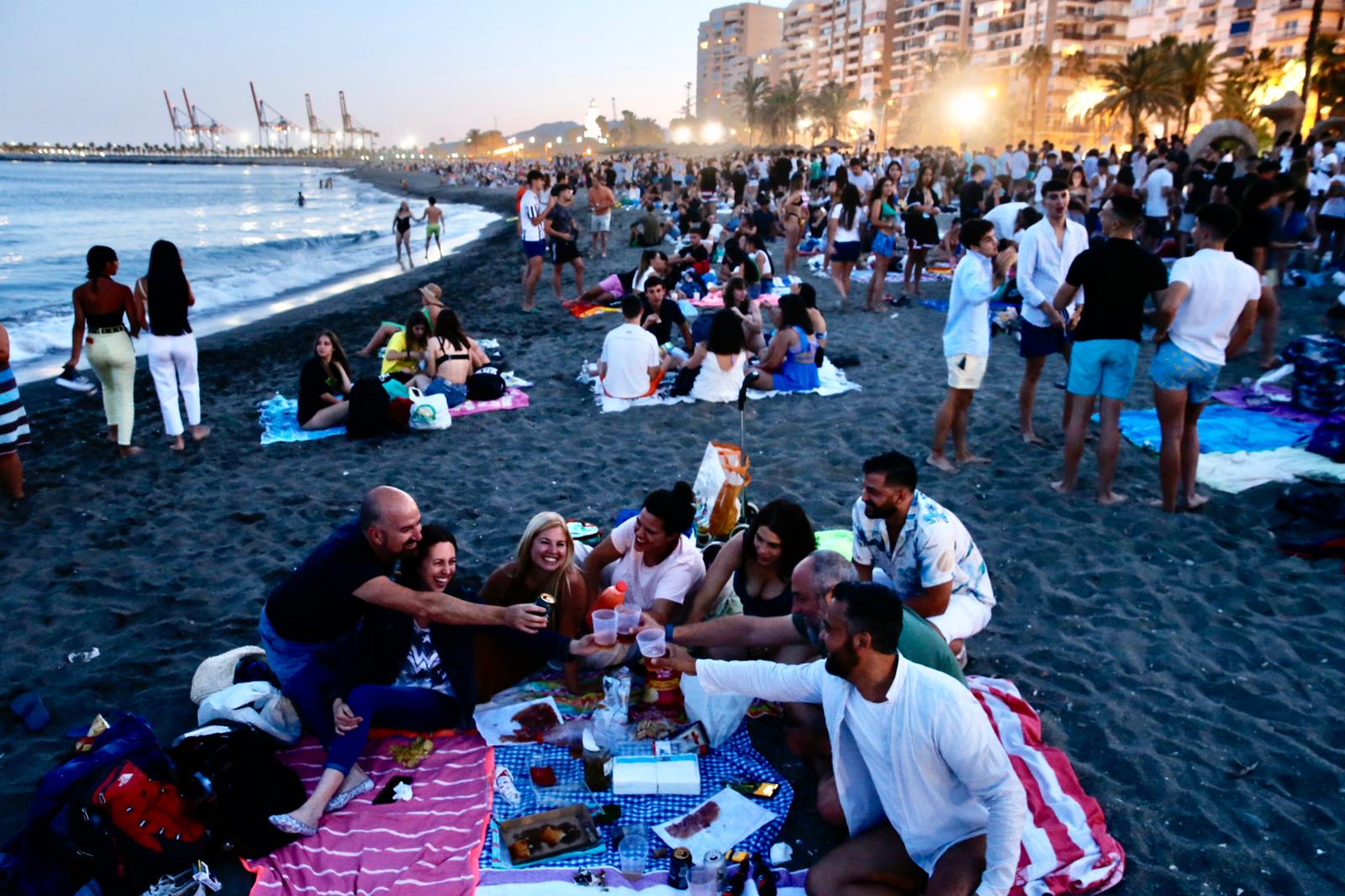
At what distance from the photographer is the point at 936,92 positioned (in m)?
75.2

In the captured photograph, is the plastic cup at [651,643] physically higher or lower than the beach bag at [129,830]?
higher

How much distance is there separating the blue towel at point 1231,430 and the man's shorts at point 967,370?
1.64 metres

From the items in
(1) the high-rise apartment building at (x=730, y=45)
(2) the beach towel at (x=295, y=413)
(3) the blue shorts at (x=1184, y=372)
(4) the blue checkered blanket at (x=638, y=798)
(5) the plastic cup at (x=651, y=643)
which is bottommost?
(4) the blue checkered blanket at (x=638, y=798)

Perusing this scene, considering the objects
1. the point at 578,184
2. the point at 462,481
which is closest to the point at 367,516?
the point at 462,481

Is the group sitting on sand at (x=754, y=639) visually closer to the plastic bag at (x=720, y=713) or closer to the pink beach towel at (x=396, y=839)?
the pink beach towel at (x=396, y=839)

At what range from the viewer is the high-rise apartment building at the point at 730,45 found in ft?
464

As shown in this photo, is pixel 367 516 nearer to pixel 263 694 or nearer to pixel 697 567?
pixel 263 694

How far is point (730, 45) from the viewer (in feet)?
486

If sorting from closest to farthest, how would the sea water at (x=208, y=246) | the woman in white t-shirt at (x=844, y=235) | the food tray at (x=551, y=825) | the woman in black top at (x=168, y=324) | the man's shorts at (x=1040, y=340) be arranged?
the food tray at (x=551, y=825) < the man's shorts at (x=1040, y=340) < the woman in black top at (x=168, y=324) < the woman in white t-shirt at (x=844, y=235) < the sea water at (x=208, y=246)

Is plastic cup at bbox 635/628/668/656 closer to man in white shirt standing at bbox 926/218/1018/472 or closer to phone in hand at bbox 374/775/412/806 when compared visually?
phone in hand at bbox 374/775/412/806

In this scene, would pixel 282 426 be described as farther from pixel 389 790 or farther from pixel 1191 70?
pixel 1191 70

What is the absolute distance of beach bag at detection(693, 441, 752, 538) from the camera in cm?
507

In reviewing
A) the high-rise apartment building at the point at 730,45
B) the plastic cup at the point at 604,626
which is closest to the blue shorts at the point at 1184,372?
the plastic cup at the point at 604,626

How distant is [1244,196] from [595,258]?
12935 millimetres
